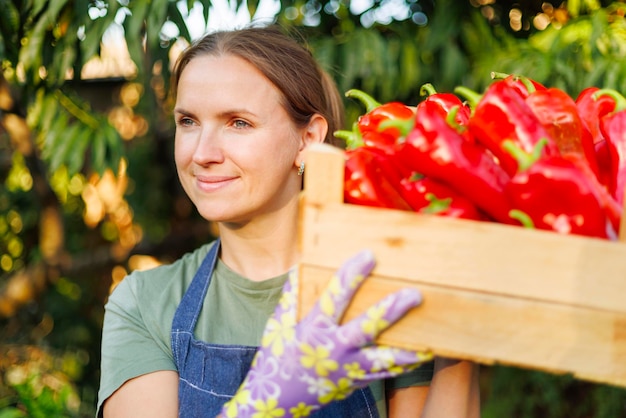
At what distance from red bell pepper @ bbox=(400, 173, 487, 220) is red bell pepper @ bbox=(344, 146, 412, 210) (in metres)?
0.03

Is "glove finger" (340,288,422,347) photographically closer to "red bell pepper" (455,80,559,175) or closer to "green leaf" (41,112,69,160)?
"red bell pepper" (455,80,559,175)

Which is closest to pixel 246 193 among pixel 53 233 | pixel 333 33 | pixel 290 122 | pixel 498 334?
pixel 290 122

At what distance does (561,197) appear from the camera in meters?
1.05

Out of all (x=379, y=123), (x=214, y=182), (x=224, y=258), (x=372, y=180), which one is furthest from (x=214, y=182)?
(x=372, y=180)

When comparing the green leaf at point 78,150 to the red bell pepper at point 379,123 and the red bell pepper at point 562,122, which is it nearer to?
the red bell pepper at point 379,123

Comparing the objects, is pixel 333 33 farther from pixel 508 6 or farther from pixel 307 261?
pixel 307 261

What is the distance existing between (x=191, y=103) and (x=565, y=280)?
0.92m

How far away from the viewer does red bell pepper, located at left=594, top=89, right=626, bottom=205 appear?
45.9 inches

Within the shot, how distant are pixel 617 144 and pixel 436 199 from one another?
0.34 meters

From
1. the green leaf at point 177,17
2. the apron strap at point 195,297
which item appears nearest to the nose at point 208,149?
the apron strap at point 195,297

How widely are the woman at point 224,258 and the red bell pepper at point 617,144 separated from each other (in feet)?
2.08

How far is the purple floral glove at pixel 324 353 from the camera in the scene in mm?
1042

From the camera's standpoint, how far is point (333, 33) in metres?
2.86

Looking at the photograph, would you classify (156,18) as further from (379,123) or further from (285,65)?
(379,123)
